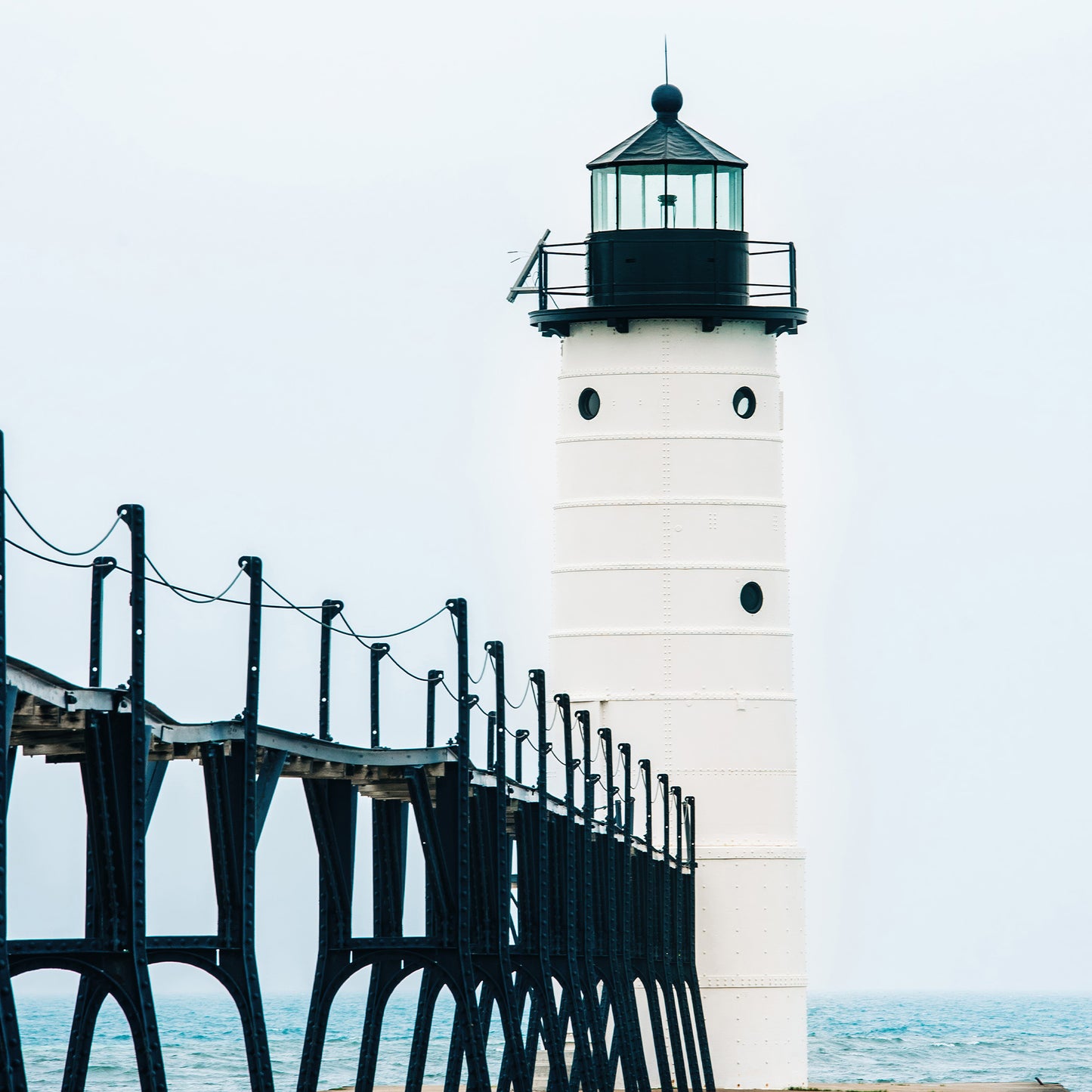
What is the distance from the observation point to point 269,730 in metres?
21.0

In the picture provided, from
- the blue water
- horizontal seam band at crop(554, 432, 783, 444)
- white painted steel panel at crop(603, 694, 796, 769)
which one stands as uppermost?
horizontal seam band at crop(554, 432, 783, 444)

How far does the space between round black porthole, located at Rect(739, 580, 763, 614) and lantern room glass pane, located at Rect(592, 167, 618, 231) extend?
5484 millimetres

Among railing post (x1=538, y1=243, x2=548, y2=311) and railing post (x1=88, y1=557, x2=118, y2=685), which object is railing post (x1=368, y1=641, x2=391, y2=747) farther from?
railing post (x1=538, y1=243, x2=548, y2=311)

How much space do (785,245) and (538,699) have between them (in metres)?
12.3

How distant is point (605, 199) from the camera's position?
39812mm

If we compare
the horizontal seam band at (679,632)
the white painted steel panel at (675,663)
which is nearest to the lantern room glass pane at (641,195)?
the horizontal seam band at (679,632)

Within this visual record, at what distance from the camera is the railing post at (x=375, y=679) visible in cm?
2578

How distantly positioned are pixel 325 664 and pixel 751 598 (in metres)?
14.9

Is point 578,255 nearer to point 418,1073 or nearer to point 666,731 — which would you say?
point 666,731

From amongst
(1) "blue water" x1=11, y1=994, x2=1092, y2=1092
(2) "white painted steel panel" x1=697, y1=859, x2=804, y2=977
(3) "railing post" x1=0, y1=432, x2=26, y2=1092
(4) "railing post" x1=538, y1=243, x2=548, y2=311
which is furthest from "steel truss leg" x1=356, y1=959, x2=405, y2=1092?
(1) "blue water" x1=11, y1=994, x2=1092, y2=1092

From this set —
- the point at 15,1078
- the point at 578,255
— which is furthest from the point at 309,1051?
the point at 578,255

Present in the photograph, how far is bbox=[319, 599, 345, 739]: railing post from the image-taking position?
2400 centimetres

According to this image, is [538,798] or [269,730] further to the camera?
[538,798]

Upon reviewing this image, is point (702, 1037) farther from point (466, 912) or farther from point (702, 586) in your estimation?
point (466, 912)
